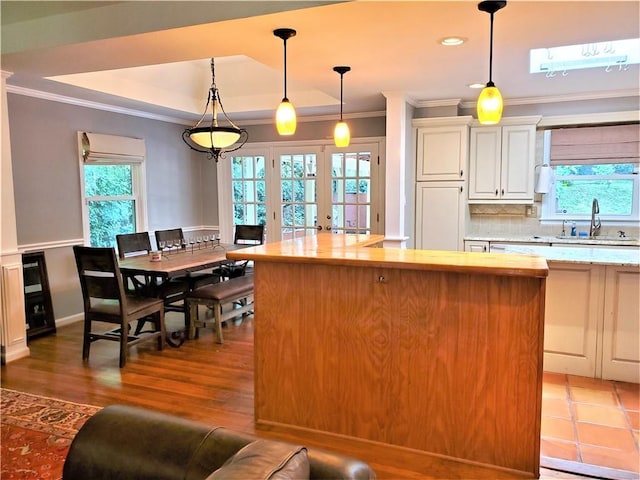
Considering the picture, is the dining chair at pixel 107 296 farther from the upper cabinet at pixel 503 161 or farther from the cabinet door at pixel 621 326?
the upper cabinet at pixel 503 161

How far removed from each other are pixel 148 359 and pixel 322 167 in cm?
338

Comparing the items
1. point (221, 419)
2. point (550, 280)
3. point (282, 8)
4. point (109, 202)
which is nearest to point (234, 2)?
point (282, 8)

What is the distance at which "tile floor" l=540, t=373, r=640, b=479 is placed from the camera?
2366 mm

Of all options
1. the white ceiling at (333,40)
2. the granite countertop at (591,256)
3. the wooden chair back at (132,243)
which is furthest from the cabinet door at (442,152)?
the wooden chair back at (132,243)

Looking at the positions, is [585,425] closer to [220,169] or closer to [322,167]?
[322,167]

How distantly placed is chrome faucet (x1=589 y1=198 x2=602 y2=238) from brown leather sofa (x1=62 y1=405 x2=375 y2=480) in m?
4.83

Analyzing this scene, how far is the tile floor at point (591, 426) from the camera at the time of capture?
93.2 inches

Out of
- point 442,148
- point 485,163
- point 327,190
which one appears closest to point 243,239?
point 327,190

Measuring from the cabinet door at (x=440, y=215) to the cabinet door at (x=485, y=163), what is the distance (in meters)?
0.29

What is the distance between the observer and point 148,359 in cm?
390

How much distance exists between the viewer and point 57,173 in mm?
4781

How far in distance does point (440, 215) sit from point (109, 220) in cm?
379

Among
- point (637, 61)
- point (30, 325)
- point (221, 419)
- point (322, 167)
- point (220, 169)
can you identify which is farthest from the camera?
point (220, 169)

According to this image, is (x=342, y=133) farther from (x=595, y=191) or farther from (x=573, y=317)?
(x=595, y=191)
